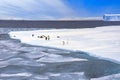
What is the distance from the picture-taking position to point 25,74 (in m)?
4.55

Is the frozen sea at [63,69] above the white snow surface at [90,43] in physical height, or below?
below

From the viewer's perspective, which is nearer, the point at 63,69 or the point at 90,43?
the point at 63,69

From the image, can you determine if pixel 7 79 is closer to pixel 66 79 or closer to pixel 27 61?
pixel 66 79

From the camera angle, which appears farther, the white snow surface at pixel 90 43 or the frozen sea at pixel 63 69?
the white snow surface at pixel 90 43

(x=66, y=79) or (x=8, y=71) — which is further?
(x=8, y=71)

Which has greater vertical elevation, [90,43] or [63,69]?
[90,43]

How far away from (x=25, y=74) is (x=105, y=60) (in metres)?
1.99

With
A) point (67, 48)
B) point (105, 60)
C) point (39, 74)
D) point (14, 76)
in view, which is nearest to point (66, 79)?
point (39, 74)

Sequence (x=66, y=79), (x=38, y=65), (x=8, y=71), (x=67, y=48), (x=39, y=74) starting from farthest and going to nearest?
(x=67, y=48)
(x=38, y=65)
(x=8, y=71)
(x=39, y=74)
(x=66, y=79)

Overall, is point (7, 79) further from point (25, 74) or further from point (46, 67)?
point (46, 67)

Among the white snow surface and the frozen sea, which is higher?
the white snow surface

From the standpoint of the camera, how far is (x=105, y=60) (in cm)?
569

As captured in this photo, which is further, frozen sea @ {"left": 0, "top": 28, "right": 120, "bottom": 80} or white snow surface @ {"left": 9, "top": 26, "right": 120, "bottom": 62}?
white snow surface @ {"left": 9, "top": 26, "right": 120, "bottom": 62}

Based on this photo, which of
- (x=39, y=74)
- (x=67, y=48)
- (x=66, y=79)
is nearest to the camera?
(x=66, y=79)
